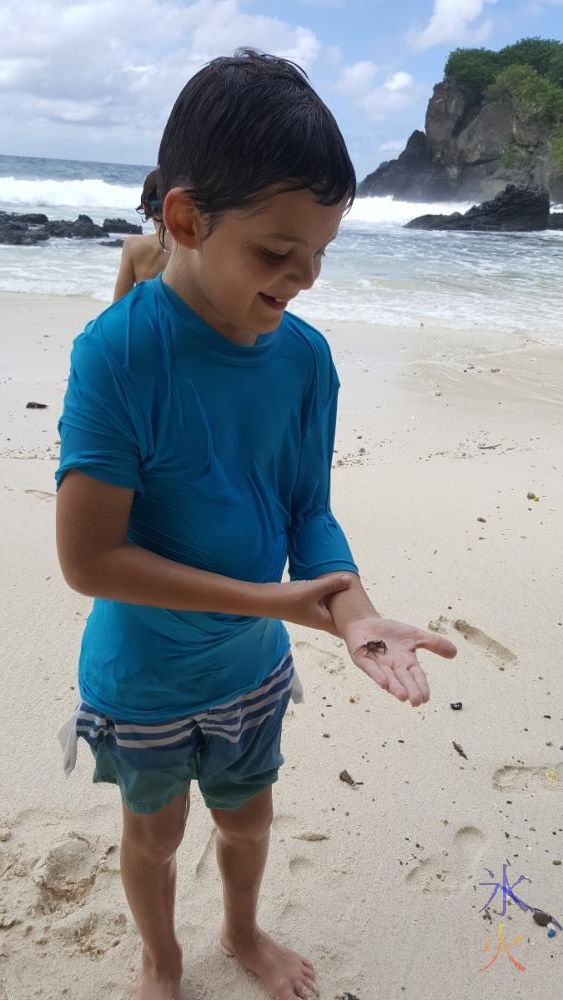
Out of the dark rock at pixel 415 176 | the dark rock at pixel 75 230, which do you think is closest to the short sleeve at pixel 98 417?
the dark rock at pixel 75 230

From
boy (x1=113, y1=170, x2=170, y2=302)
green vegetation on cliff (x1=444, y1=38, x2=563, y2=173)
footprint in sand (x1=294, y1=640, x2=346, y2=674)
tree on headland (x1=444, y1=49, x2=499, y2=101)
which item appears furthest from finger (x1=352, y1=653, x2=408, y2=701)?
tree on headland (x1=444, y1=49, x2=499, y2=101)

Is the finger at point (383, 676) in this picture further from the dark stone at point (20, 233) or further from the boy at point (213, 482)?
the dark stone at point (20, 233)

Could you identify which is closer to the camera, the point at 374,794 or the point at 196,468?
the point at 196,468

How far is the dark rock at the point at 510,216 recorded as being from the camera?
3538 centimetres

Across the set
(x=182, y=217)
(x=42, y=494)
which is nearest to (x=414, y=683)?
(x=182, y=217)

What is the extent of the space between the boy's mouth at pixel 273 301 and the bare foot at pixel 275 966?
1.46 meters

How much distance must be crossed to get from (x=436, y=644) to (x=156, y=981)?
110cm

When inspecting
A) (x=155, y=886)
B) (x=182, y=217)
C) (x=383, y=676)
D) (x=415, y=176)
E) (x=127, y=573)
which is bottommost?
(x=155, y=886)

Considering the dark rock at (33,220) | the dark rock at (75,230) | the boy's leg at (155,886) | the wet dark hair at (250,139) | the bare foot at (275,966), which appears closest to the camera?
the wet dark hair at (250,139)

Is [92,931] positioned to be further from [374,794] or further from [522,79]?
[522,79]

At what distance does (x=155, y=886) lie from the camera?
1.67 m

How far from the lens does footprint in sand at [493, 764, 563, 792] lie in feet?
7.78

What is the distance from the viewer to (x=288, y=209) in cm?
115

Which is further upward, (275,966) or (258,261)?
(258,261)
